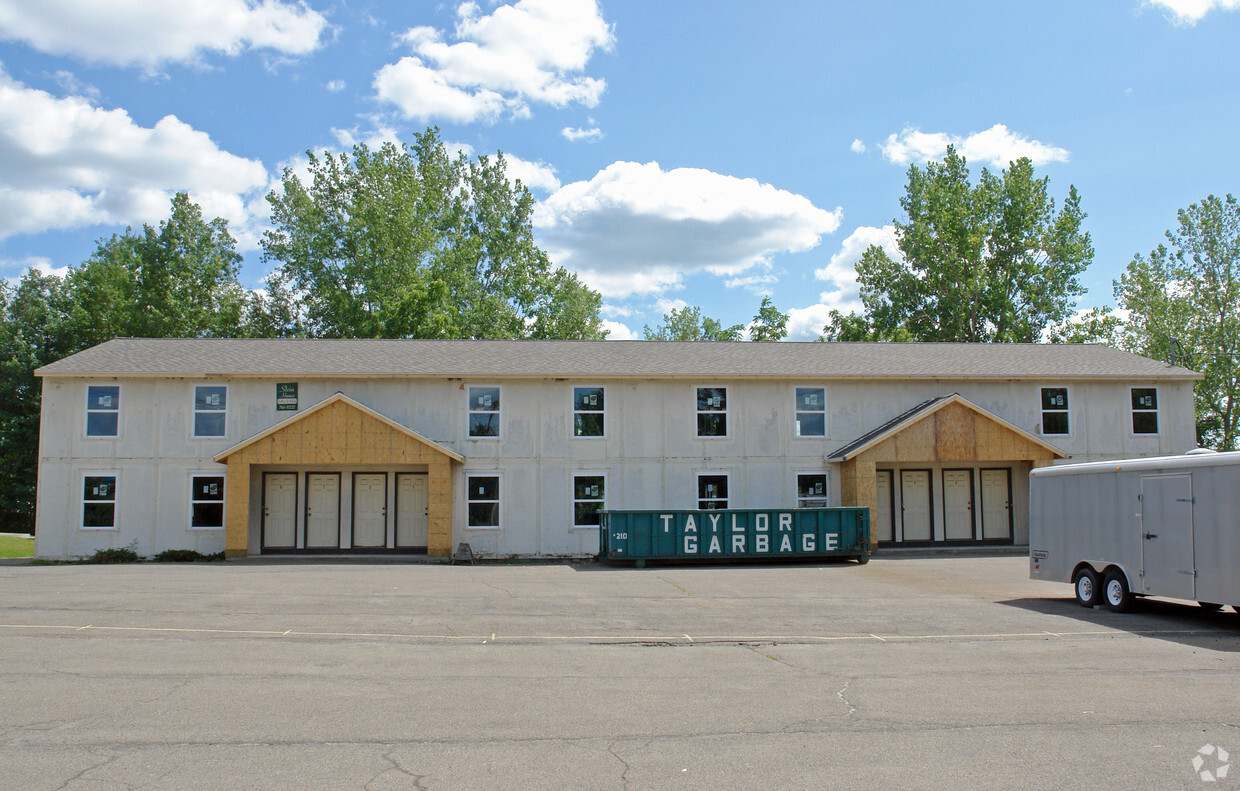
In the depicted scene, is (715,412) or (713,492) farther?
(715,412)

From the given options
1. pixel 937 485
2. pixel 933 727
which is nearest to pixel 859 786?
pixel 933 727

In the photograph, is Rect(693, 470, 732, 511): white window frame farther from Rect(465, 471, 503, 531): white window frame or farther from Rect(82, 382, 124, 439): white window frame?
Rect(82, 382, 124, 439): white window frame

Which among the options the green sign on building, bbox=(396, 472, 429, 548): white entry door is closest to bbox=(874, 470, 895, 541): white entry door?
bbox=(396, 472, 429, 548): white entry door

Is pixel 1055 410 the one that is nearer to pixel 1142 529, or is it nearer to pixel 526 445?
pixel 1142 529

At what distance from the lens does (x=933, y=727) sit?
7.38 metres

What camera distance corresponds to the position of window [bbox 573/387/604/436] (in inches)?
1005

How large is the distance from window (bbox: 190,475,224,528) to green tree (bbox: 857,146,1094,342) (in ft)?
136

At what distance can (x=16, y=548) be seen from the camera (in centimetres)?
2986

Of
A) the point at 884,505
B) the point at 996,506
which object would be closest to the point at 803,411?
the point at 884,505

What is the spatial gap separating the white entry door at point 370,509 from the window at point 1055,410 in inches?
801

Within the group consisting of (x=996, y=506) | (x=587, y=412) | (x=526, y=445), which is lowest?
(x=996, y=506)

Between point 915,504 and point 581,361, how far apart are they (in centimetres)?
1139

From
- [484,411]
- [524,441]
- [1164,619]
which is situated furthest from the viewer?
[484,411]

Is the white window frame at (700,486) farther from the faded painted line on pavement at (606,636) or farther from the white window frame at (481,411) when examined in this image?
the faded painted line on pavement at (606,636)
